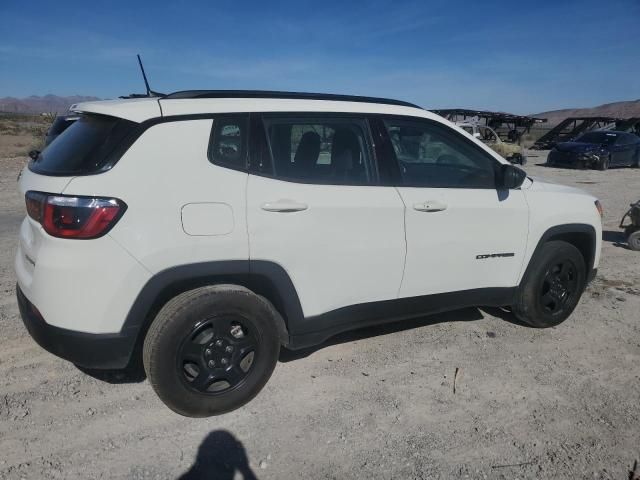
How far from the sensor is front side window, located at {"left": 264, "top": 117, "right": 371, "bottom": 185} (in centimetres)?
296

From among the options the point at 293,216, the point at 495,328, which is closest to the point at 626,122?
the point at 495,328

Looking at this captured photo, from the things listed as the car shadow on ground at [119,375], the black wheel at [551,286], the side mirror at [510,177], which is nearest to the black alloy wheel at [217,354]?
the car shadow on ground at [119,375]

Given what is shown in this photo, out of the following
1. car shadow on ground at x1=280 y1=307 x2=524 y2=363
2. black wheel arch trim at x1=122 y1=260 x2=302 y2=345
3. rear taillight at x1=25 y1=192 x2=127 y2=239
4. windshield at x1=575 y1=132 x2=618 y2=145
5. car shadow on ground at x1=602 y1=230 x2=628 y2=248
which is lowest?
car shadow on ground at x1=280 y1=307 x2=524 y2=363

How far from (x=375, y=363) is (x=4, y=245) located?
198 inches

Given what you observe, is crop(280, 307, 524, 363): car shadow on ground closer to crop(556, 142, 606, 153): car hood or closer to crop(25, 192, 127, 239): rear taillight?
crop(25, 192, 127, 239): rear taillight

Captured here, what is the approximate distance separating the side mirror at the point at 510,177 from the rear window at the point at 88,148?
8.19 ft

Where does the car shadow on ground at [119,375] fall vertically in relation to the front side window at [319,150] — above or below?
below

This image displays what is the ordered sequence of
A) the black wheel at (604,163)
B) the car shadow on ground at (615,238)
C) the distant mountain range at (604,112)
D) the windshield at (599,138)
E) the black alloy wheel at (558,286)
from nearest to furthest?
the black alloy wheel at (558,286) < the car shadow on ground at (615,238) < the black wheel at (604,163) < the windshield at (599,138) < the distant mountain range at (604,112)

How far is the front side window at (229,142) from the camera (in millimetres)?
2730

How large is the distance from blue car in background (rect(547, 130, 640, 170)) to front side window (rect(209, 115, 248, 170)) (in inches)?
710

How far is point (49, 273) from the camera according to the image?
246 centimetres

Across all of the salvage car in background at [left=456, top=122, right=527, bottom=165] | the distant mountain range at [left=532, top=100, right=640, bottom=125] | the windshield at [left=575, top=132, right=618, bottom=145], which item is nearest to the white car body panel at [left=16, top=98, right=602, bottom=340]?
the salvage car in background at [left=456, top=122, right=527, bottom=165]

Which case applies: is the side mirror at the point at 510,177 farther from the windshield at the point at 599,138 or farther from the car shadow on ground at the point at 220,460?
the windshield at the point at 599,138

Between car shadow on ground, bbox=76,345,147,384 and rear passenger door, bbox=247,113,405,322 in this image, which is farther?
car shadow on ground, bbox=76,345,147,384
